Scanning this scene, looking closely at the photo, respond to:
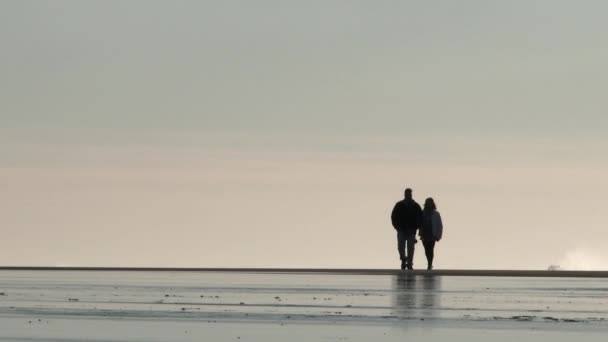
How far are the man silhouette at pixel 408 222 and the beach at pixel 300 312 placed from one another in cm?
842

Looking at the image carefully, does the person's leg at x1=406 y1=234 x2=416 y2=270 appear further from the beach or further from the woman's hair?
the beach

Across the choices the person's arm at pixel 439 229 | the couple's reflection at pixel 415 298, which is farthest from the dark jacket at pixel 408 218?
the couple's reflection at pixel 415 298

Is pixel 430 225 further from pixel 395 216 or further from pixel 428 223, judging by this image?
pixel 395 216

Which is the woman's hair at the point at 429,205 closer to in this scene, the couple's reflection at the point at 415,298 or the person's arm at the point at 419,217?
the person's arm at the point at 419,217

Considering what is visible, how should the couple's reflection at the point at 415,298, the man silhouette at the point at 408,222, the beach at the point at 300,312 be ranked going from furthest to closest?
the man silhouette at the point at 408,222 → the couple's reflection at the point at 415,298 → the beach at the point at 300,312

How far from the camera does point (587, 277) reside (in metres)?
33.1

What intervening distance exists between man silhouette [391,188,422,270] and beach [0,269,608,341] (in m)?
8.42

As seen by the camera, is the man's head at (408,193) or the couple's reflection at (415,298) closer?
the couple's reflection at (415,298)

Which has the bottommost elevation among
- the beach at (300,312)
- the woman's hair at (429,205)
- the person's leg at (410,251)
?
the beach at (300,312)

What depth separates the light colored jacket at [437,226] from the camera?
35812 millimetres

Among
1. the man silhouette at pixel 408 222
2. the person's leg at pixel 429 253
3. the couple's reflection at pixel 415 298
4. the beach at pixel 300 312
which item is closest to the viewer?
the beach at pixel 300 312

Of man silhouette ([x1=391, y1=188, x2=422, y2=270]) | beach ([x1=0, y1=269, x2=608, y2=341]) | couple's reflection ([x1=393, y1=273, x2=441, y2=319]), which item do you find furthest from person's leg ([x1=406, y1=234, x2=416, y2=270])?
beach ([x1=0, y1=269, x2=608, y2=341])

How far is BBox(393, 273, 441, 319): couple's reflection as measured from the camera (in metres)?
16.7

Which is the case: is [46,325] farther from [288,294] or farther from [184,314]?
[288,294]
